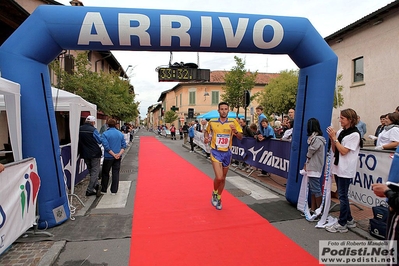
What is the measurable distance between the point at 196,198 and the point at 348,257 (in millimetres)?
3519

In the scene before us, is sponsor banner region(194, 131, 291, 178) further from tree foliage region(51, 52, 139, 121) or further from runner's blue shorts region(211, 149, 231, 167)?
tree foliage region(51, 52, 139, 121)

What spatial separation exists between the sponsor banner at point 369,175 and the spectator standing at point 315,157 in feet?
2.39

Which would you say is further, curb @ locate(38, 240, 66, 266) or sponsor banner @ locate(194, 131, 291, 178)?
sponsor banner @ locate(194, 131, 291, 178)

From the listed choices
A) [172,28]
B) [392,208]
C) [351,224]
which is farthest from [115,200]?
[392,208]

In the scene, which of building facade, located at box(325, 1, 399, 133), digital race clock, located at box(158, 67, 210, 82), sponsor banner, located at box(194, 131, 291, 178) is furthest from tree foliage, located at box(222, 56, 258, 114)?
digital race clock, located at box(158, 67, 210, 82)

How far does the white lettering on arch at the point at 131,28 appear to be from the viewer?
4.94 m

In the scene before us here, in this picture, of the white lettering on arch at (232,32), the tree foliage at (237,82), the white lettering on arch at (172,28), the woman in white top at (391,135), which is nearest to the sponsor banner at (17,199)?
the white lettering on arch at (172,28)

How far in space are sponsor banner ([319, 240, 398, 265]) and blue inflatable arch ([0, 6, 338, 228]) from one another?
1734mm

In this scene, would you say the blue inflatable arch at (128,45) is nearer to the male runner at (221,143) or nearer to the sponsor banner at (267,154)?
the male runner at (221,143)

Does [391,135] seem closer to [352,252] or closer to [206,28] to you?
[352,252]

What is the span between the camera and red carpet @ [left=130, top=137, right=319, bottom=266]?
368cm

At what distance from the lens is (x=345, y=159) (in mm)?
4508

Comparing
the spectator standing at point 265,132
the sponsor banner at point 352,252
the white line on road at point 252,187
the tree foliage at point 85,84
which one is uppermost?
the tree foliage at point 85,84

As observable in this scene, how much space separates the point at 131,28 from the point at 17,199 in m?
3.19
